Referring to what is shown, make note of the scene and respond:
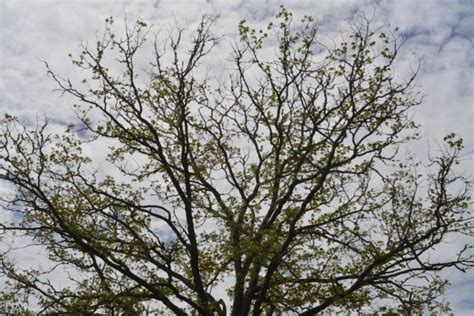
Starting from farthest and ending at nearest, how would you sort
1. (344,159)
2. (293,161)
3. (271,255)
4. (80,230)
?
(293,161) → (344,159) → (80,230) → (271,255)

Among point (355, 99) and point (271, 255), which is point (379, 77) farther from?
point (271, 255)

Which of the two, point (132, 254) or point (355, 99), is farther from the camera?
point (355, 99)

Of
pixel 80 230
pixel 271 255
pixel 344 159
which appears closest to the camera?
pixel 271 255

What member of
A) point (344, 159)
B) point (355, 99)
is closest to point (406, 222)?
point (344, 159)

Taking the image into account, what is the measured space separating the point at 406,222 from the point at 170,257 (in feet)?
21.8

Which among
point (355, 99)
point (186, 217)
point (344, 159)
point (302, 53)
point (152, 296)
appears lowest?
point (152, 296)

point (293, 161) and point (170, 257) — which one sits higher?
point (293, 161)

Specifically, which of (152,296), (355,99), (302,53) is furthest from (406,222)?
(152,296)

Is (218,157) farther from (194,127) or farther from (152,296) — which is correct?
(152,296)

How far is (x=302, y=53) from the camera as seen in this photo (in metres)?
16.8

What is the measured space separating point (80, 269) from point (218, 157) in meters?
5.82

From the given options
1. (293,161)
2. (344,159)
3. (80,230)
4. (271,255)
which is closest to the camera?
(271,255)

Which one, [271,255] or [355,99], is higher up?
[355,99]

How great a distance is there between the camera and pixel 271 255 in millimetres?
14188
